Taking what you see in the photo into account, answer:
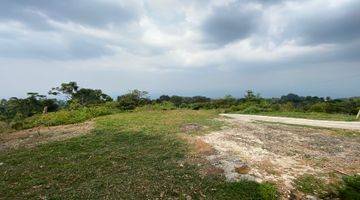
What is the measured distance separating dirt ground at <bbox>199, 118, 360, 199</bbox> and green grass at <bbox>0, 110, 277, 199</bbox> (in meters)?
1.00

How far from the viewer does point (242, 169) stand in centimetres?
1145

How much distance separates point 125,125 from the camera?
19688 millimetres

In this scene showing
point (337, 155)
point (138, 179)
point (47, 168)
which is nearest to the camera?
point (138, 179)

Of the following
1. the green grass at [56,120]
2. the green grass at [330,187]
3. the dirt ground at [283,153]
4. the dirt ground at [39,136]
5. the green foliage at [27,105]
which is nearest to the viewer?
the green grass at [330,187]

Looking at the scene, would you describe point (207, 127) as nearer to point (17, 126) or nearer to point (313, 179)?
point (313, 179)

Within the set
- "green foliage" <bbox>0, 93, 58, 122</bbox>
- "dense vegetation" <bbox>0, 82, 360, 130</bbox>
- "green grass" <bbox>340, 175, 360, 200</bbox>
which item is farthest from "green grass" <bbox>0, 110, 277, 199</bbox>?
"green foliage" <bbox>0, 93, 58, 122</bbox>

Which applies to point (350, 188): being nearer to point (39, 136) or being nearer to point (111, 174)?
point (111, 174)

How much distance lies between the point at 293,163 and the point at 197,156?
11.3ft

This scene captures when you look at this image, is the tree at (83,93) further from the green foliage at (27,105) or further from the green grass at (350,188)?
the green grass at (350,188)

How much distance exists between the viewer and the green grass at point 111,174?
935 centimetres

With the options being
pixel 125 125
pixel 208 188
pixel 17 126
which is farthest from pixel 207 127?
pixel 17 126

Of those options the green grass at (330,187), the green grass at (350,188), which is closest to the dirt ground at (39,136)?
the green grass at (330,187)

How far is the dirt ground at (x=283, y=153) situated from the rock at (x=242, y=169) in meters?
0.07

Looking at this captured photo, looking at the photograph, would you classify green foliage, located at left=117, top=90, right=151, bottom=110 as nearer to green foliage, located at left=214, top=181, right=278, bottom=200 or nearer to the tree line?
the tree line
